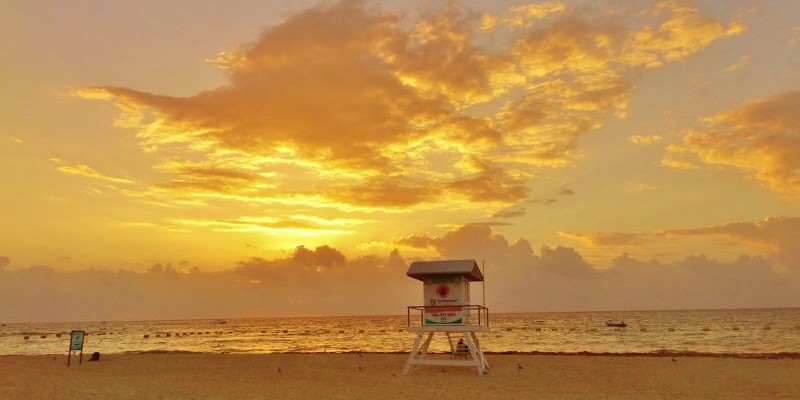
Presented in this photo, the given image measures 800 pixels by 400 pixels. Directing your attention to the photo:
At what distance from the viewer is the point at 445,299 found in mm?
28953

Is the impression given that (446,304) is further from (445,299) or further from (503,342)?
(503,342)

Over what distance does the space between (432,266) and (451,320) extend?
2995 millimetres

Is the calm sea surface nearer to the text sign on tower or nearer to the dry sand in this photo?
the dry sand

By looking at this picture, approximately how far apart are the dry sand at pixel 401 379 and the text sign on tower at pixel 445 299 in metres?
2.89

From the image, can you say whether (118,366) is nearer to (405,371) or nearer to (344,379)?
(344,379)

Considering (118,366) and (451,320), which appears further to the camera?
(118,366)

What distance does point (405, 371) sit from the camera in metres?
28.9

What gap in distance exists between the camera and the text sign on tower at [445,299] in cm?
2832

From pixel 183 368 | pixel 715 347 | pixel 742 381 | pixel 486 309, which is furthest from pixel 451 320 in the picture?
pixel 715 347

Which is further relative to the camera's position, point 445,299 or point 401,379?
point 445,299

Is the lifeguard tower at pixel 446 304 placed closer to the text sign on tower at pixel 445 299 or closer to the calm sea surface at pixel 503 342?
the text sign on tower at pixel 445 299

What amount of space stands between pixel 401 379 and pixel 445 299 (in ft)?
15.5

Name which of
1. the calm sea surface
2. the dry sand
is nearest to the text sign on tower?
the dry sand

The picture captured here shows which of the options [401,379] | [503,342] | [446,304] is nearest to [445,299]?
[446,304]
